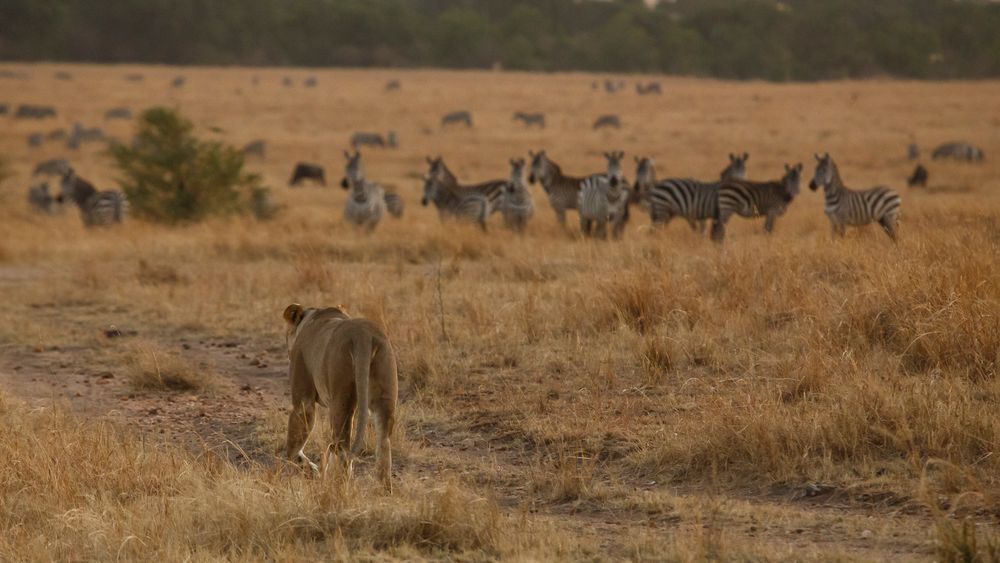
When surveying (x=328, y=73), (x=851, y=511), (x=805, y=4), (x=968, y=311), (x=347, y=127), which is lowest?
(x=851, y=511)

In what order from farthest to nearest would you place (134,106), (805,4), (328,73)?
1. (805,4)
2. (328,73)
3. (134,106)

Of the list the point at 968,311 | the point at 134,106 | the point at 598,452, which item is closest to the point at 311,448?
the point at 598,452

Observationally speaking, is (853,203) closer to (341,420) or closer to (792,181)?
(792,181)

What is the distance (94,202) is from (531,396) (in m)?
14.5

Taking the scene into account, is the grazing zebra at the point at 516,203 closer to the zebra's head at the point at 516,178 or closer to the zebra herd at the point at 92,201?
the zebra's head at the point at 516,178

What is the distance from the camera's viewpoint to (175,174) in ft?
66.0

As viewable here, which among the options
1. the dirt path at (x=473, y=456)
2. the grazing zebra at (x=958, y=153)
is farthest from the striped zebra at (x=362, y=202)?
the grazing zebra at (x=958, y=153)

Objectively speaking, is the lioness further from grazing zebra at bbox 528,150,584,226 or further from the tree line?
the tree line

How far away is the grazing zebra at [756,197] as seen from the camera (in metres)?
15.9

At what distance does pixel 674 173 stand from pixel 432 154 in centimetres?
864

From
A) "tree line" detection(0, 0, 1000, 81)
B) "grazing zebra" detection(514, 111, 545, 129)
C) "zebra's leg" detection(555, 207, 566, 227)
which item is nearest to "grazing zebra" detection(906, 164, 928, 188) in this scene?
"zebra's leg" detection(555, 207, 566, 227)

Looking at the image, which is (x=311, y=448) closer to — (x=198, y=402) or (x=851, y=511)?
(x=198, y=402)

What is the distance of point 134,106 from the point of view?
4969cm

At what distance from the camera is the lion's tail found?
5453 mm
